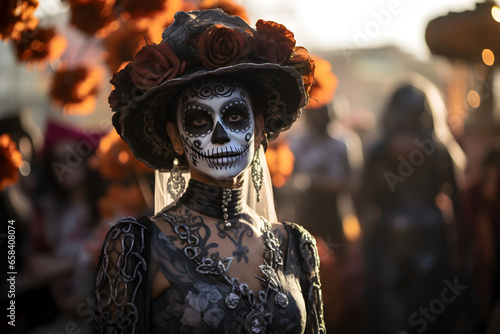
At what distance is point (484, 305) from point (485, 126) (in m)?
3.05

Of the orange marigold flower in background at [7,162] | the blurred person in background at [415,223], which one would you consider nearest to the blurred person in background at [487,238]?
the blurred person in background at [415,223]

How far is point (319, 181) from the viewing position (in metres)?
8.05

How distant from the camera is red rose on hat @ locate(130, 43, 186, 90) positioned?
115 inches

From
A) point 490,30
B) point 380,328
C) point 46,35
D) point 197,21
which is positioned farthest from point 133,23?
point 380,328

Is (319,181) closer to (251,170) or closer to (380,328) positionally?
(380,328)

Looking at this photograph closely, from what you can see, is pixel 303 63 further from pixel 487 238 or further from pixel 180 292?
pixel 487 238

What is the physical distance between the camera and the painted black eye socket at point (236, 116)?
2.99 meters

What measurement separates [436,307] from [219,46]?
5052 millimetres

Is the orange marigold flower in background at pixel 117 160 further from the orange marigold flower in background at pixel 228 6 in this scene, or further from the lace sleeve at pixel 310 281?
the lace sleeve at pixel 310 281

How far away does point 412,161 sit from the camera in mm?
7215

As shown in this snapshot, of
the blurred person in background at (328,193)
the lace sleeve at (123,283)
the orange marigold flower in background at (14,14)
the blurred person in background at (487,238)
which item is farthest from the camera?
the blurred person in background at (328,193)

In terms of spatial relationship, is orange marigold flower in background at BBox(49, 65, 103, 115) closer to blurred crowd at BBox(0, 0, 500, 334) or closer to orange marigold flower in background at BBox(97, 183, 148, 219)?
orange marigold flower in background at BBox(97, 183, 148, 219)

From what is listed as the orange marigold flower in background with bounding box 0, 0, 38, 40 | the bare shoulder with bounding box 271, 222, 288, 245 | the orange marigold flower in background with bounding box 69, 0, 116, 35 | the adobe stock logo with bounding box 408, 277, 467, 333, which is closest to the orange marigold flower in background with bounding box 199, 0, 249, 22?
the orange marigold flower in background with bounding box 69, 0, 116, 35

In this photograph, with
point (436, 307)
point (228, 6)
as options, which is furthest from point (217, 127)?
point (436, 307)
